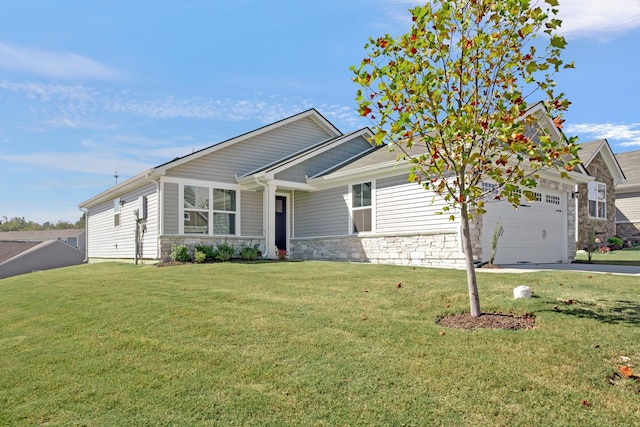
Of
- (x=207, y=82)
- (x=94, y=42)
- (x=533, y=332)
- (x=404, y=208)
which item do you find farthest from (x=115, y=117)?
(x=533, y=332)

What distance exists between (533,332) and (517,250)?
28.3ft

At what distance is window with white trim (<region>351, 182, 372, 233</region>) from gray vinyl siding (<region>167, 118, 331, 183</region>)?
4.17 metres

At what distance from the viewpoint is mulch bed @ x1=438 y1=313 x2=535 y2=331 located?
531cm

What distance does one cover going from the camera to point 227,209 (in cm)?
1570

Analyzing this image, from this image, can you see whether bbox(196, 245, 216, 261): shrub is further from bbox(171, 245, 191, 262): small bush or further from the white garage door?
the white garage door

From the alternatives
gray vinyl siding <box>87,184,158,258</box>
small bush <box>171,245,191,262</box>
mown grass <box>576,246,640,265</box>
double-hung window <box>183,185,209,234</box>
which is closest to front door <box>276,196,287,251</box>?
double-hung window <box>183,185,209,234</box>

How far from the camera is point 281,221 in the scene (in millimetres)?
16984

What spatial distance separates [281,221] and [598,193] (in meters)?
15.4

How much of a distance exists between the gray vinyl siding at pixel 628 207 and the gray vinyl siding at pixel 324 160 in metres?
15.4

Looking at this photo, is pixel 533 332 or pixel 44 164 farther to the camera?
pixel 44 164

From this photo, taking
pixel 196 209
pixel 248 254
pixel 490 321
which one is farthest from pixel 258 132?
pixel 490 321

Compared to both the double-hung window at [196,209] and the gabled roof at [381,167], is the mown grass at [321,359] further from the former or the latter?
the double-hung window at [196,209]

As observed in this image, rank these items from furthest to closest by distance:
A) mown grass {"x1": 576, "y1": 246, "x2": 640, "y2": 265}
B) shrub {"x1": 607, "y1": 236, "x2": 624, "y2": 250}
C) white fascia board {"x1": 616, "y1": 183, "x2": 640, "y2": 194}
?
1. white fascia board {"x1": 616, "y1": 183, "x2": 640, "y2": 194}
2. shrub {"x1": 607, "y1": 236, "x2": 624, "y2": 250}
3. mown grass {"x1": 576, "y1": 246, "x2": 640, "y2": 265}

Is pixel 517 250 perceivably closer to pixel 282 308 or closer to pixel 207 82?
pixel 282 308
